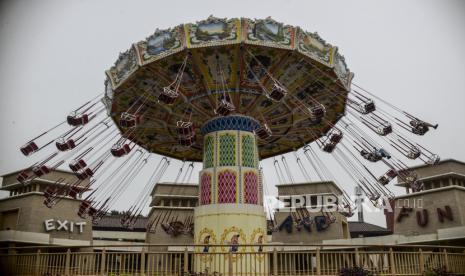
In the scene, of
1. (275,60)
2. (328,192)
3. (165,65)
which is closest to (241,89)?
(275,60)

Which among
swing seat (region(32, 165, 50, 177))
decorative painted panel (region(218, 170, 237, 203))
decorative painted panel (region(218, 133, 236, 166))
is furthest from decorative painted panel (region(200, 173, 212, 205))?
swing seat (region(32, 165, 50, 177))

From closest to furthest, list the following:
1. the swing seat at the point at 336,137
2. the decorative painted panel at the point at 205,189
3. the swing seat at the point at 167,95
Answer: the swing seat at the point at 167,95
the decorative painted panel at the point at 205,189
the swing seat at the point at 336,137

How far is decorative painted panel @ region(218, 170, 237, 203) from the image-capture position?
17.6 m

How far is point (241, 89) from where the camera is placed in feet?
61.0

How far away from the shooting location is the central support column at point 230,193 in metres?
16.9

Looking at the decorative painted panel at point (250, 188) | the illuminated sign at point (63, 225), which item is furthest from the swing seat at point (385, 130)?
the illuminated sign at point (63, 225)

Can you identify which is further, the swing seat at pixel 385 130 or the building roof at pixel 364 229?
the building roof at pixel 364 229

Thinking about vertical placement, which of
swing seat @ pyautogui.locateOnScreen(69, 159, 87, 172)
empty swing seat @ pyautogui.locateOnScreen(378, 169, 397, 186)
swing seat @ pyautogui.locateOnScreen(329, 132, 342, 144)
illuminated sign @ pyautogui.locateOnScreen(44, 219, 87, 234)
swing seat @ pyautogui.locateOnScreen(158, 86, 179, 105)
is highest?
swing seat @ pyautogui.locateOnScreen(158, 86, 179, 105)

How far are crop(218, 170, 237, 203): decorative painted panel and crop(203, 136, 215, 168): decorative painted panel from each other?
2.80 feet

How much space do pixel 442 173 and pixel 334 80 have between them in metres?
19.6

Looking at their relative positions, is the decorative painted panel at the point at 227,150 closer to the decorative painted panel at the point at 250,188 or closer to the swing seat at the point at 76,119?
the decorative painted panel at the point at 250,188

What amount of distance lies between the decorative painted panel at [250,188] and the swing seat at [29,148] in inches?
334

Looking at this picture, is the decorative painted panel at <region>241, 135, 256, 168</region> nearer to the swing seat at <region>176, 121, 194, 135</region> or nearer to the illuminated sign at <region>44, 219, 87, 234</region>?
the swing seat at <region>176, 121, 194, 135</region>

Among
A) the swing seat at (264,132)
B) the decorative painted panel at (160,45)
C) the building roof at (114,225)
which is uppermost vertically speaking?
the decorative painted panel at (160,45)
